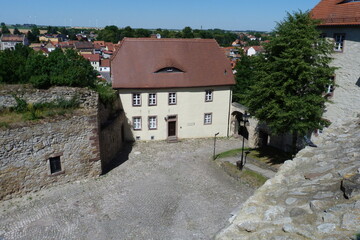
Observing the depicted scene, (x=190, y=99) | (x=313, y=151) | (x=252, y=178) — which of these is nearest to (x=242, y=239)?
(x=313, y=151)

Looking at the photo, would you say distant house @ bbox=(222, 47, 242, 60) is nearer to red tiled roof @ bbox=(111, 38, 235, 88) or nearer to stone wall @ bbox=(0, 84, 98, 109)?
red tiled roof @ bbox=(111, 38, 235, 88)

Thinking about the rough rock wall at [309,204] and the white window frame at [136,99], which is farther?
the white window frame at [136,99]

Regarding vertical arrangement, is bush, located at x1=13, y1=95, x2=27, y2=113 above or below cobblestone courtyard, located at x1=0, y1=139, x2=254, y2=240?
above

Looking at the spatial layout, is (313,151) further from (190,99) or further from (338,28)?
(190,99)

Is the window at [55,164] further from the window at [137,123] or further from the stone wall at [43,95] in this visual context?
the window at [137,123]

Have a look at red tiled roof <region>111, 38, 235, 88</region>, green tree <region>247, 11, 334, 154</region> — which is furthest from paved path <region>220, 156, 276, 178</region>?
red tiled roof <region>111, 38, 235, 88</region>

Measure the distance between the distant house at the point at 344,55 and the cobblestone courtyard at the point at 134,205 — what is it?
7439mm

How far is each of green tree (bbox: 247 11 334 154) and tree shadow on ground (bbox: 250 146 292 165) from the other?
3.65 metres

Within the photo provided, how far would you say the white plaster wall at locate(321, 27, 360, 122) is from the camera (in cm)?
1744

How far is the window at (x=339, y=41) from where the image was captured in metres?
18.2

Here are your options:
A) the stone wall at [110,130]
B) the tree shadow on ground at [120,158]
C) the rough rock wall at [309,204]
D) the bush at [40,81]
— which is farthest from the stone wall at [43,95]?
the rough rock wall at [309,204]

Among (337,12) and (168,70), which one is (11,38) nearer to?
(168,70)

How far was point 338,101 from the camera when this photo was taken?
1852 centimetres

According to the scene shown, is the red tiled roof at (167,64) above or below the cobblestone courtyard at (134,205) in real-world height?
above
